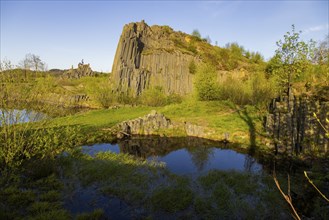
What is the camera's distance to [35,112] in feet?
35.9

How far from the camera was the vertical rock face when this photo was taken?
67.6 m

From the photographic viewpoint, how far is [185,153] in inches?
697

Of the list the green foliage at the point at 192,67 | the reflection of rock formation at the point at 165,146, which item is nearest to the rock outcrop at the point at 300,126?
the reflection of rock formation at the point at 165,146

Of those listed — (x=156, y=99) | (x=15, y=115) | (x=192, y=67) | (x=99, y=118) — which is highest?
(x=192, y=67)

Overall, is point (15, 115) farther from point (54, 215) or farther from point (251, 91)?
point (251, 91)

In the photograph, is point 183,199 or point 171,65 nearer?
point 183,199

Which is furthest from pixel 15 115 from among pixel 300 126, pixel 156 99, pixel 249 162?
pixel 156 99

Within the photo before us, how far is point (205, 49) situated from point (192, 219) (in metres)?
80.3

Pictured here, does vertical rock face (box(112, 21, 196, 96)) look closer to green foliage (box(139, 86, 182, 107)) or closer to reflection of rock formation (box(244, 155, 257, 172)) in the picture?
green foliage (box(139, 86, 182, 107))

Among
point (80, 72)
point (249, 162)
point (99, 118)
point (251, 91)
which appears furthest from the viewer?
point (80, 72)

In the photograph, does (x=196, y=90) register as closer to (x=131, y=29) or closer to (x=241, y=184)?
(x=241, y=184)

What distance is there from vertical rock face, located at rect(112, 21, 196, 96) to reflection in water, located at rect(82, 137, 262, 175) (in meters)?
45.2

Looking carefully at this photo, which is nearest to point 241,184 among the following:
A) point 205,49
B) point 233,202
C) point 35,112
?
point 233,202

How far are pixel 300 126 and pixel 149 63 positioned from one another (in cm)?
6343
